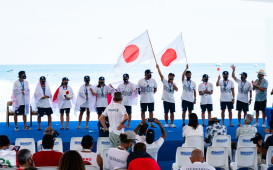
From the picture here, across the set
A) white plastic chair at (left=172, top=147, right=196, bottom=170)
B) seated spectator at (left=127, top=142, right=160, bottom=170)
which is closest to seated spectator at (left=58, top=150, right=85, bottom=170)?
seated spectator at (left=127, top=142, right=160, bottom=170)

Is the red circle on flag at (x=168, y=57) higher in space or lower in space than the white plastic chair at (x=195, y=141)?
higher

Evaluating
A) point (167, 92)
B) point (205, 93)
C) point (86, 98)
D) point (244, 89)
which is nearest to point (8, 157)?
point (86, 98)

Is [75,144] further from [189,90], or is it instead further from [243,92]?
[243,92]

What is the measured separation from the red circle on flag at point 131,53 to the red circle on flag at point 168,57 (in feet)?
2.51

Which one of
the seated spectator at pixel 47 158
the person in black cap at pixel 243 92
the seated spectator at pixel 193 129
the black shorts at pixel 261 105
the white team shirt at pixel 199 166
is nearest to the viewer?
the white team shirt at pixel 199 166

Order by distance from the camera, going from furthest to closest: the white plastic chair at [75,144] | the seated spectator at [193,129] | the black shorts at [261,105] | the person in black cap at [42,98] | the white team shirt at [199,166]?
1. the black shorts at [261,105]
2. the person in black cap at [42,98]
3. the seated spectator at [193,129]
4. the white plastic chair at [75,144]
5. the white team shirt at [199,166]

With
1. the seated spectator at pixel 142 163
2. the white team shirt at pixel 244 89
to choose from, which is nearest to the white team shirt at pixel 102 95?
the white team shirt at pixel 244 89

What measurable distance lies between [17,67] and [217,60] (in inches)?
836

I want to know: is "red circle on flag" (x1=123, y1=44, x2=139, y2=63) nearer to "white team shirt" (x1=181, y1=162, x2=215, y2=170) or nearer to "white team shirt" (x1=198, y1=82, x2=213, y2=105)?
"white team shirt" (x1=198, y1=82, x2=213, y2=105)

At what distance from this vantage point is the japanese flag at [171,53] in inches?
349

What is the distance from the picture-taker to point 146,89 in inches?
371

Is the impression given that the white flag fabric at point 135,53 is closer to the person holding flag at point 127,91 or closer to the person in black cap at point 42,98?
the person holding flag at point 127,91

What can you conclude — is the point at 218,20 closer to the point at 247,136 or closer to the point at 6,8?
the point at 6,8

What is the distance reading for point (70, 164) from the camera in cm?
284
